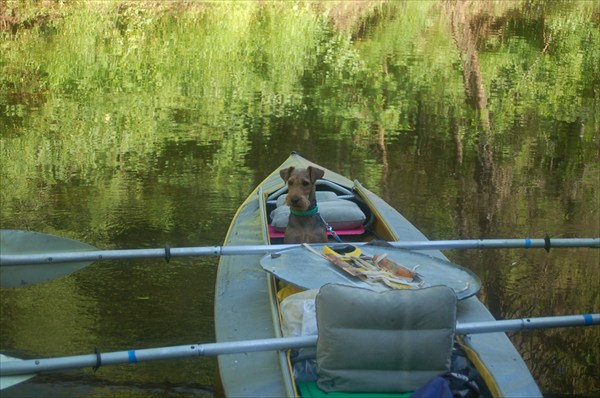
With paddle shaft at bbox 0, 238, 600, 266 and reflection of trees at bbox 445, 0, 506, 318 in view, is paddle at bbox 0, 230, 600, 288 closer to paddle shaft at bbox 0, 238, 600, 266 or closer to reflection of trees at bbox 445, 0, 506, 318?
paddle shaft at bbox 0, 238, 600, 266

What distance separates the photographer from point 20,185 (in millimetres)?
8594

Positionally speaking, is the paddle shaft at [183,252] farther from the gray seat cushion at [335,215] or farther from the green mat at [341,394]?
the green mat at [341,394]

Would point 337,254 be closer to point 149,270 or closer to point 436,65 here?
point 149,270

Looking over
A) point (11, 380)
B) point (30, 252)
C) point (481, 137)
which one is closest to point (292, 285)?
point (11, 380)

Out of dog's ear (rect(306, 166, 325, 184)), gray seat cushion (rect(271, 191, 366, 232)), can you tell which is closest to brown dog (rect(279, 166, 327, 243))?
dog's ear (rect(306, 166, 325, 184))

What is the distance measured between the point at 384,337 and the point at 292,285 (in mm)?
1017

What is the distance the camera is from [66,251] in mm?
5074

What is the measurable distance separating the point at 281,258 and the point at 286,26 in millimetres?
14128

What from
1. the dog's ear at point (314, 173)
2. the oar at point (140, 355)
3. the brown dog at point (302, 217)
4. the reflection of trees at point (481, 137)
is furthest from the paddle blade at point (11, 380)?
the reflection of trees at point (481, 137)

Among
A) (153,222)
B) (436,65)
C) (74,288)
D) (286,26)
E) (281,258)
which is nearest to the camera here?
(281,258)

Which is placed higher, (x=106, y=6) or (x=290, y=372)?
(x=106, y=6)

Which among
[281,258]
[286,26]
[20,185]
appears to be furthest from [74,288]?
[286,26]

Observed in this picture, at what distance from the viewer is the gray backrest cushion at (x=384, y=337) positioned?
354 cm

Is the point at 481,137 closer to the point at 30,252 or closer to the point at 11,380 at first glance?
the point at 30,252
